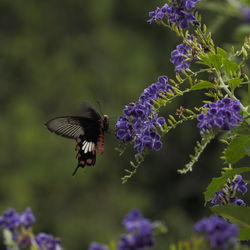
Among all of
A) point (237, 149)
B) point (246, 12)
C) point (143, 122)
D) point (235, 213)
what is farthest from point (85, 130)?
point (246, 12)

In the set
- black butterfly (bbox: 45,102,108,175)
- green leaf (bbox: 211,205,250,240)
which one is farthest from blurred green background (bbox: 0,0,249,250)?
green leaf (bbox: 211,205,250,240)

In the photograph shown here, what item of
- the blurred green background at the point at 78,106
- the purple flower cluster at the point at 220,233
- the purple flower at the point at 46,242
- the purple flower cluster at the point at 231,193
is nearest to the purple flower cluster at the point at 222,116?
the purple flower cluster at the point at 231,193

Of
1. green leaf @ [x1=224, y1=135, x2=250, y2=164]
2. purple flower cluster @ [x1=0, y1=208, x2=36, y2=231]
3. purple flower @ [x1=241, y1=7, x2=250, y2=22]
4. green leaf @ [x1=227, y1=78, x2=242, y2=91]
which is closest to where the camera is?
purple flower cluster @ [x1=0, y1=208, x2=36, y2=231]

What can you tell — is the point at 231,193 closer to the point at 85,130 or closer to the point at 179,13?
the point at 179,13

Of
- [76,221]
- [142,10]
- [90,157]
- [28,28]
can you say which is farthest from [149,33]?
[90,157]

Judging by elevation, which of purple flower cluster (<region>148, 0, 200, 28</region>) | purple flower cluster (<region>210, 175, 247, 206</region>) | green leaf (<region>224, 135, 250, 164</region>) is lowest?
purple flower cluster (<region>210, 175, 247, 206</region>)

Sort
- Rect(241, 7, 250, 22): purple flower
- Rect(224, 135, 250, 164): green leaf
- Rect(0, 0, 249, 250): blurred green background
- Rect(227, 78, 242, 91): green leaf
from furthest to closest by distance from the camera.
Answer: Rect(0, 0, 249, 250): blurred green background → Rect(241, 7, 250, 22): purple flower → Rect(227, 78, 242, 91): green leaf → Rect(224, 135, 250, 164): green leaf

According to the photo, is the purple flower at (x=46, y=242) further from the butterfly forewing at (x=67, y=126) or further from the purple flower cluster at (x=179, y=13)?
the butterfly forewing at (x=67, y=126)

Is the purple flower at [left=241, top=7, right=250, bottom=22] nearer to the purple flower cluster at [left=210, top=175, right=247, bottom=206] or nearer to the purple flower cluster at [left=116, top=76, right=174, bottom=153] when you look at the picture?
the purple flower cluster at [left=116, top=76, right=174, bottom=153]
